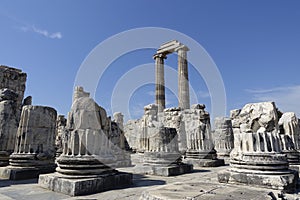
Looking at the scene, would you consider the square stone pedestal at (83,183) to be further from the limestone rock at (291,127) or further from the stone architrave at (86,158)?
the limestone rock at (291,127)

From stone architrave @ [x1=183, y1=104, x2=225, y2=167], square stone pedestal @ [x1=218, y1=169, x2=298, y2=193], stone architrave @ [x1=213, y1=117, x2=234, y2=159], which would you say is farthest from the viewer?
stone architrave @ [x1=213, y1=117, x2=234, y2=159]

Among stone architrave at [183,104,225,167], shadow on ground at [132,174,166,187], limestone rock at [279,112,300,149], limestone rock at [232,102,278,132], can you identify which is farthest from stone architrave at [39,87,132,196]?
limestone rock at [279,112,300,149]

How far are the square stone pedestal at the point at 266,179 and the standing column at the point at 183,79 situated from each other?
16.4 meters

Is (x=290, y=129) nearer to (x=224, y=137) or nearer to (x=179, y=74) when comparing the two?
(x=224, y=137)

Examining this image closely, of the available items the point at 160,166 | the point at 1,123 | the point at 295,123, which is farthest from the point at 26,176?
the point at 295,123

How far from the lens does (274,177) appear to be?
3232mm

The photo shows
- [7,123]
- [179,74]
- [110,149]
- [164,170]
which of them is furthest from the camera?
[179,74]

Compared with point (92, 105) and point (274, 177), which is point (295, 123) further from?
point (92, 105)

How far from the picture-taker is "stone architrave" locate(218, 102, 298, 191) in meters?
3.30

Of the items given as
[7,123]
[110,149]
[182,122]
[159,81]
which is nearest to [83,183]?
[110,149]

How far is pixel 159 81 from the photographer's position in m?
22.6

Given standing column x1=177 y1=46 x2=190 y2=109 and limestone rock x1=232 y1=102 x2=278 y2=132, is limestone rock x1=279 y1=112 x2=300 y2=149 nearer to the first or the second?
limestone rock x1=232 y1=102 x2=278 y2=132

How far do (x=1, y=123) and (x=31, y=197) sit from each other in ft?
12.5

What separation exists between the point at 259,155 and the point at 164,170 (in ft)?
8.36
